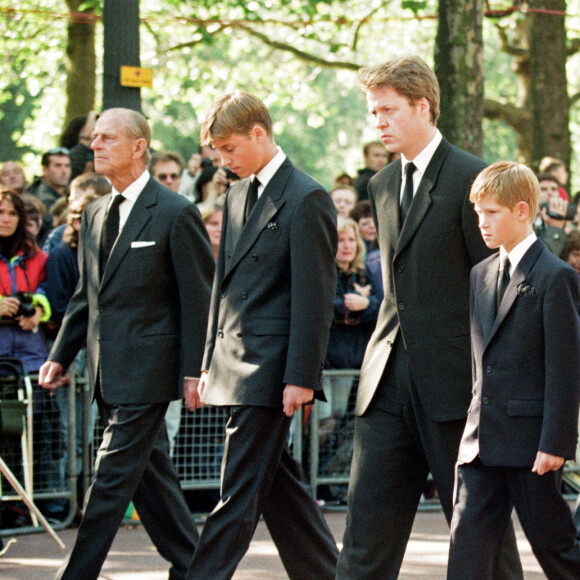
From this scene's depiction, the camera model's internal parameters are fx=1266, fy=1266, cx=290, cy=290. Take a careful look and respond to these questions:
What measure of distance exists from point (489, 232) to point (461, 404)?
0.65 meters

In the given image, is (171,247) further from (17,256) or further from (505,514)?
(17,256)

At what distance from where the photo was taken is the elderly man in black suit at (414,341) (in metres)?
4.69

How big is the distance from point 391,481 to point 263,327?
862 millimetres

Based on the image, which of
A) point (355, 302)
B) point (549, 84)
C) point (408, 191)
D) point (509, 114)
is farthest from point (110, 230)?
point (509, 114)

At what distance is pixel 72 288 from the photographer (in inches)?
332

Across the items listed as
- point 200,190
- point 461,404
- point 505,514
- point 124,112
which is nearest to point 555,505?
point 505,514

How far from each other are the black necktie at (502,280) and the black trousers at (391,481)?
0.41 meters

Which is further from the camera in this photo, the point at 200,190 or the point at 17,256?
the point at 200,190

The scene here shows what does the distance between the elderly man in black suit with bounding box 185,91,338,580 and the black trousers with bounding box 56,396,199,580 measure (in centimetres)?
52

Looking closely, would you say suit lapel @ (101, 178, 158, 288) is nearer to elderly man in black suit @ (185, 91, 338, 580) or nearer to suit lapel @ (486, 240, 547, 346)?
elderly man in black suit @ (185, 91, 338, 580)

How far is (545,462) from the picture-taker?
4410mm

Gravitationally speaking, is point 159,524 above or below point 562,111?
below

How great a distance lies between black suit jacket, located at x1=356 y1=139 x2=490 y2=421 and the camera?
4680 mm

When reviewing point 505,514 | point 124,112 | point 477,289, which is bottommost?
point 505,514
